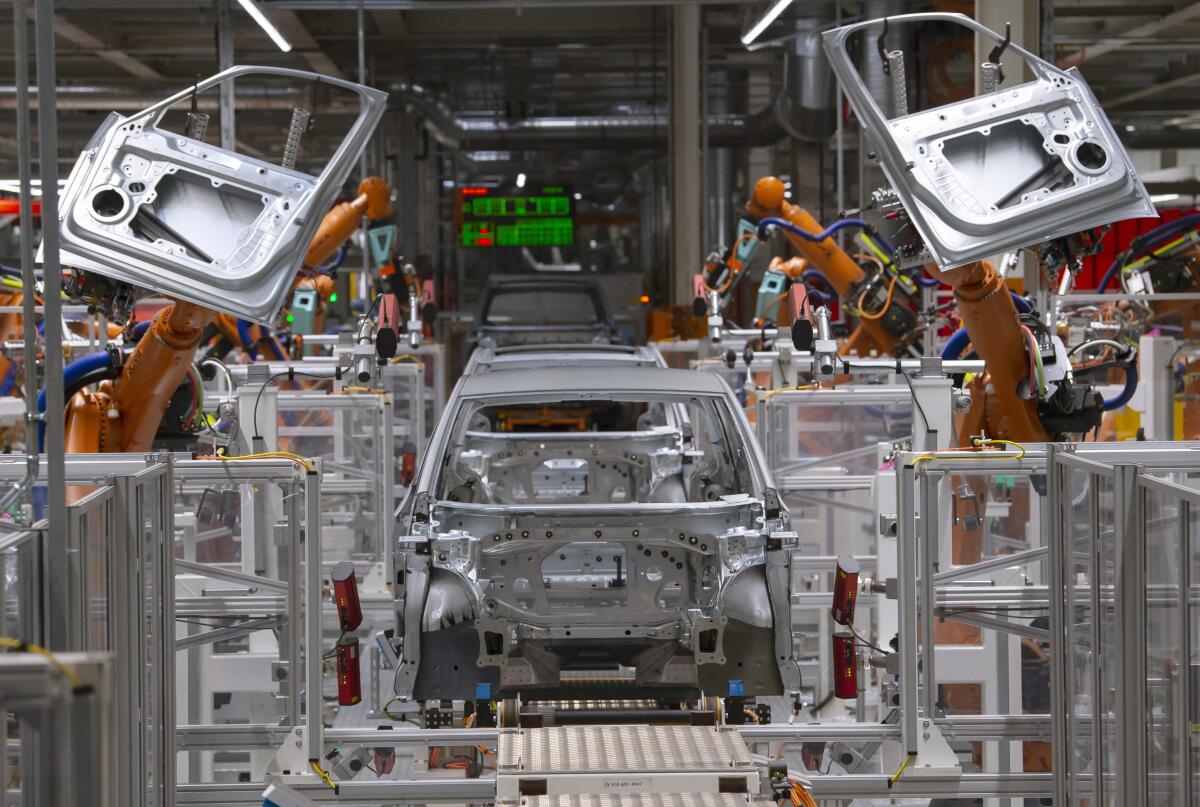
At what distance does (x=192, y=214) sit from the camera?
4.24 metres

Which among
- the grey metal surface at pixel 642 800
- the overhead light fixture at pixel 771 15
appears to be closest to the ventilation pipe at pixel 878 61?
the overhead light fixture at pixel 771 15

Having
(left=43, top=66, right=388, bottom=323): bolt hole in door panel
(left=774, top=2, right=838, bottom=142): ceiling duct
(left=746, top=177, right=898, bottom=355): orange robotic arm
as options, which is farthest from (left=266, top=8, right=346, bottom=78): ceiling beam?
(left=43, top=66, right=388, bottom=323): bolt hole in door panel

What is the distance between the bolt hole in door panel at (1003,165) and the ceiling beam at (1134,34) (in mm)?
7409

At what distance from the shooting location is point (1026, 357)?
4.79 metres

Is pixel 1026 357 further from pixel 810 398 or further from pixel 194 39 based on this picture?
pixel 194 39

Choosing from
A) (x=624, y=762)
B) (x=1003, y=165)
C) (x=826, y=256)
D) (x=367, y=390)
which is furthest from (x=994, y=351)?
(x=826, y=256)

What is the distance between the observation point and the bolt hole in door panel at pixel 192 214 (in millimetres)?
4059

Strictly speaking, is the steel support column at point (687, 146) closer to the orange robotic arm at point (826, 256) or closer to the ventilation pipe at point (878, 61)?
the ventilation pipe at point (878, 61)

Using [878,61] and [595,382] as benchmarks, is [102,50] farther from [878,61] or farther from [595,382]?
[595,382]

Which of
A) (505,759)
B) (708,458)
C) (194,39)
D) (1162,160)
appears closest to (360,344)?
(708,458)

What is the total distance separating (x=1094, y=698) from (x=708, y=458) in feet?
10.2

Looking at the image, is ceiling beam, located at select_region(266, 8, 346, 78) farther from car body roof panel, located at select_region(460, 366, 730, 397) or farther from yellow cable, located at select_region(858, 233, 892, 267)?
car body roof panel, located at select_region(460, 366, 730, 397)

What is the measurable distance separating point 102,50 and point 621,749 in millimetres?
12605

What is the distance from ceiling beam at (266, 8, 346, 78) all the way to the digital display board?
221 cm
